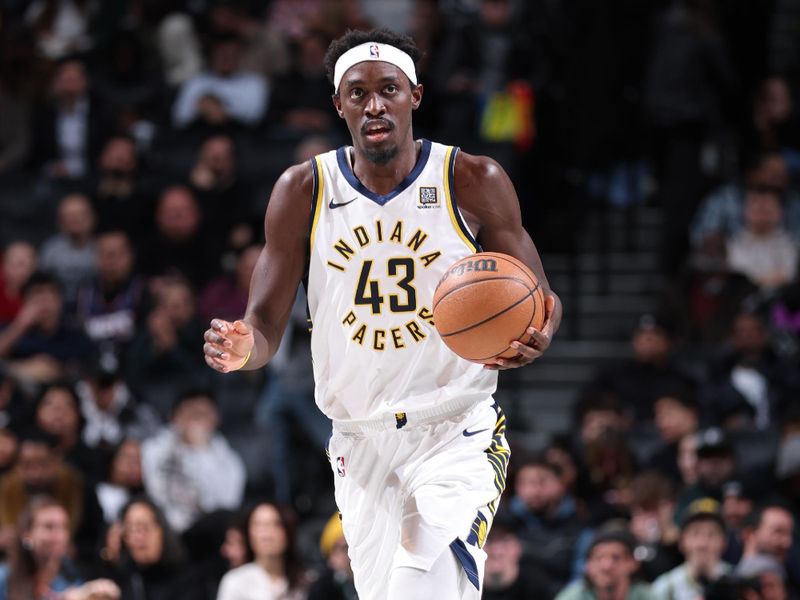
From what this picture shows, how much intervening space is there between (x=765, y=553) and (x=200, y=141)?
6.63m

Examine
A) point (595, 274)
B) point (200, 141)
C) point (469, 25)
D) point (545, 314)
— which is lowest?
point (545, 314)

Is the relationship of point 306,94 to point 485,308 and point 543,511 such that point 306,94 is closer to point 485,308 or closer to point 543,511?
point 543,511

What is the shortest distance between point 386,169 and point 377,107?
10.4 inches

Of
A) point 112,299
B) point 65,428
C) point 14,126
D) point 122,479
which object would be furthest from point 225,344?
point 14,126

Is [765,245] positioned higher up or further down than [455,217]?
higher up

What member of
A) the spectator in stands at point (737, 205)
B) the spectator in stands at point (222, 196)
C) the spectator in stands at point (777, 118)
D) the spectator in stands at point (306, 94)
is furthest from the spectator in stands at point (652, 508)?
the spectator in stands at point (306, 94)

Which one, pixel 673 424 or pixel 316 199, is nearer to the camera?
pixel 316 199

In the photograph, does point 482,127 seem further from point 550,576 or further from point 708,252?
point 550,576

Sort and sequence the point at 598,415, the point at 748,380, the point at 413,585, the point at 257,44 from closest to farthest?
the point at 413,585
the point at 598,415
the point at 748,380
the point at 257,44

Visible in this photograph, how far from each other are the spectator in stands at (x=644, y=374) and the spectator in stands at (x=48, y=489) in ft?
12.6

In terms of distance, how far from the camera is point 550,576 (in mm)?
9773

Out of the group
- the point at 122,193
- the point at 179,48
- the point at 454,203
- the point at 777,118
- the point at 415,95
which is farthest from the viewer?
the point at 179,48

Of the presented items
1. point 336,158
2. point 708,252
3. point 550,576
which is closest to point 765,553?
point 550,576

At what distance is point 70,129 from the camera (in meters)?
14.0
